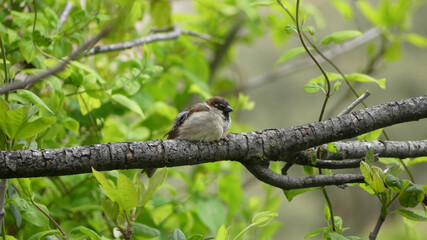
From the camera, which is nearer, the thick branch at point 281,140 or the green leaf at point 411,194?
the green leaf at point 411,194

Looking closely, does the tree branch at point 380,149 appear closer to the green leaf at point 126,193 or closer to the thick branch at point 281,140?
the thick branch at point 281,140

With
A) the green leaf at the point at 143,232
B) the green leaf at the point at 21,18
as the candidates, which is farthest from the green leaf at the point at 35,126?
the green leaf at the point at 21,18

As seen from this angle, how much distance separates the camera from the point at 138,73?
5.37 feet

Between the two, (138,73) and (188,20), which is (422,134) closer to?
(188,20)

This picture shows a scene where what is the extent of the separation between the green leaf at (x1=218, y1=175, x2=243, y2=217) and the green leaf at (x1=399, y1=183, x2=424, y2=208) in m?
0.95

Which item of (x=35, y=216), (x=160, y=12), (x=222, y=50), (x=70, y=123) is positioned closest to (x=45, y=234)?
(x=35, y=216)

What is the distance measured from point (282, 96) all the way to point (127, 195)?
3663 millimetres

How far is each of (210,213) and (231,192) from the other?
0.16 metres

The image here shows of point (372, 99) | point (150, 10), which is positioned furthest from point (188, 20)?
point (372, 99)

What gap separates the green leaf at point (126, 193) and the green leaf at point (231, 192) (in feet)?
3.09

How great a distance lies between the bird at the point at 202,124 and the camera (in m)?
1.44

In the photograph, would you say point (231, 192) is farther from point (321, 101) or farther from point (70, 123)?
point (321, 101)

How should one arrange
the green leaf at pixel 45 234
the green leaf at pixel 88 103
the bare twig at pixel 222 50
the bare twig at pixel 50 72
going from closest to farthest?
the bare twig at pixel 50 72 → the green leaf at pixel 45 234 → the green leaf at pixel 88 103 → the bare twig at pixel 222 50

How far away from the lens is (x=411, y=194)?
3.46ft
